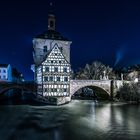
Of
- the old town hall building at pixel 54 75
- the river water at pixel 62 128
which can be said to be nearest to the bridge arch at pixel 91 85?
the old town hall building at pixel 54 75

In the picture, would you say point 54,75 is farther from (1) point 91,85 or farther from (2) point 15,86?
(1) point 91,85

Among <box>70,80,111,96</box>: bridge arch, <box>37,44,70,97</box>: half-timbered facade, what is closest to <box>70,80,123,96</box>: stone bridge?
<box>70,80,111,96</box>: bridge arch

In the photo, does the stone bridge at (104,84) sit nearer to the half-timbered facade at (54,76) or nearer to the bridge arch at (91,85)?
the bridge arch at (91,85)

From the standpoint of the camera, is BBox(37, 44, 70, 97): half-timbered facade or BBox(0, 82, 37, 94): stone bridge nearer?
BBox(0, 82, 37, 94): stone bridge

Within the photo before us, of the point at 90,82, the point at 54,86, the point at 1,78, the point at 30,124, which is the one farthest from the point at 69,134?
the point at 1,78

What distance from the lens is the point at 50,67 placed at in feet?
127

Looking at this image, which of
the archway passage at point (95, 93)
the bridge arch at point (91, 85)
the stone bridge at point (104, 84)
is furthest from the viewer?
the archway passage at point (95, 93)

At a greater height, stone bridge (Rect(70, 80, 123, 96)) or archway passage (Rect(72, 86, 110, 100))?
→ stone bridge (Rect(70, 80, 123, 96))

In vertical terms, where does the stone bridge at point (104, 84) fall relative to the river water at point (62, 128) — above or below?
above

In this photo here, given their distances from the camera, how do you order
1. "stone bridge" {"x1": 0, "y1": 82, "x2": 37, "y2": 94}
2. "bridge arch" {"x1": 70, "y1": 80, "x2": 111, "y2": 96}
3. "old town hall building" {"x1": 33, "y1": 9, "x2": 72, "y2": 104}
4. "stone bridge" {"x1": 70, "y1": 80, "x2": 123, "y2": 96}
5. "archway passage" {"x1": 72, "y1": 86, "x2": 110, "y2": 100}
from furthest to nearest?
"archway passage" {"x1": 72, "y1": 86, "x2": 110, "y2": 100} → "stone bridge" {"x1": 70, "y1": 80, "x2": 123, "y2": 96} → "bridge arch" {"x1": 70, "y1": 80, "x2": 111, "y2": 96} → "old town hall building" {"x1": 33, "y1": 9, "x2": 72, "y2": 104} → "stone bridge" {"x1": 0, "y1": 82, "x2": 37, "y2": 94}

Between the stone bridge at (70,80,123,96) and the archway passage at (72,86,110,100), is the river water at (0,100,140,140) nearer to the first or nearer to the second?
the stone bridge at (70,80,123,96)

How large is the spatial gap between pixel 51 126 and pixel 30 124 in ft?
7.96

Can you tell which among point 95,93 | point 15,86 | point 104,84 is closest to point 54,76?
point 15,86

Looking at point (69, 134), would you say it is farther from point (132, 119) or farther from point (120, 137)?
point (132, 119)
